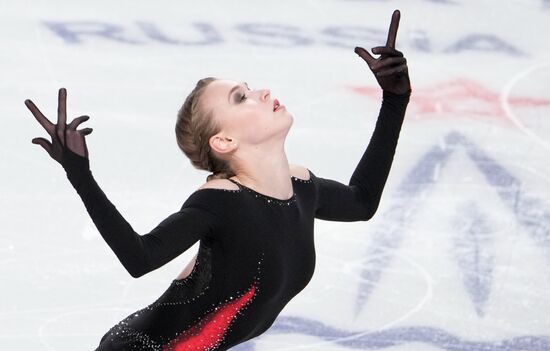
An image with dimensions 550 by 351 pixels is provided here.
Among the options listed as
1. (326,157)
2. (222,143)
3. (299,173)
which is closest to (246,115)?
(222,143)

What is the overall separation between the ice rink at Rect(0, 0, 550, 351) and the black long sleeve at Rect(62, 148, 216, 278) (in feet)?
3.54

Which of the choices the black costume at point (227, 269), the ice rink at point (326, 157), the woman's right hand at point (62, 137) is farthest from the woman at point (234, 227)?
the ice rink at point (326, 157)

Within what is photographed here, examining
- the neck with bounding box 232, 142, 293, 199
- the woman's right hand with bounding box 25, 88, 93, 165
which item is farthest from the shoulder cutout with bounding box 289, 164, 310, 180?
the woman's right hand with bounding box 25, 88, 93, 165

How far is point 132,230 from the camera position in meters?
2.70

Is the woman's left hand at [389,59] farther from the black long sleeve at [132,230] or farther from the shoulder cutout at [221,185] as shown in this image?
the black long sleeve at [132,230]

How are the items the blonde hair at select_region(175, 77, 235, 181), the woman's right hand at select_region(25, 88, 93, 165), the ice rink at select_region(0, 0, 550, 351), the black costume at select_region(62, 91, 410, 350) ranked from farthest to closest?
1. the ice rink at select_region(0, 0, 550, 351)
2. the blonde hair at select_region(175, 77, 235, 181)
3. the black costume at select_region(62, 91, 410, 350)
4. the woman's right hand at select_region(25, 88, 93, 165)

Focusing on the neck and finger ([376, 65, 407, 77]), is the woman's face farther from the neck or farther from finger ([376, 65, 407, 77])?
finger ([376, 65, 407, 77])

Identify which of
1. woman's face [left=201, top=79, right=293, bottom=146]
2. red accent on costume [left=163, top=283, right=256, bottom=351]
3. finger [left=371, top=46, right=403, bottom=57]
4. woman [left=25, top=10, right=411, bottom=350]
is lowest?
red accent on costume [left=163, top=283, right=256, bottom=351]

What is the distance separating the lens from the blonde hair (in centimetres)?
301

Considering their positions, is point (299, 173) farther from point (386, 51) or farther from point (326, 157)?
point (326, 157)

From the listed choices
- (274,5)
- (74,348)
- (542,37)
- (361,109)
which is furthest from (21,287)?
(542,37)

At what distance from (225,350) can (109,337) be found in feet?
0.95

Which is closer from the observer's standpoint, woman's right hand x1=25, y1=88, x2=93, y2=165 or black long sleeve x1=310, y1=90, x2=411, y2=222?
woman's right hand x1=25, y1=88, x2=93, y2=165

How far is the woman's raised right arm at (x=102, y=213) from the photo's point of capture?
2.63 m
